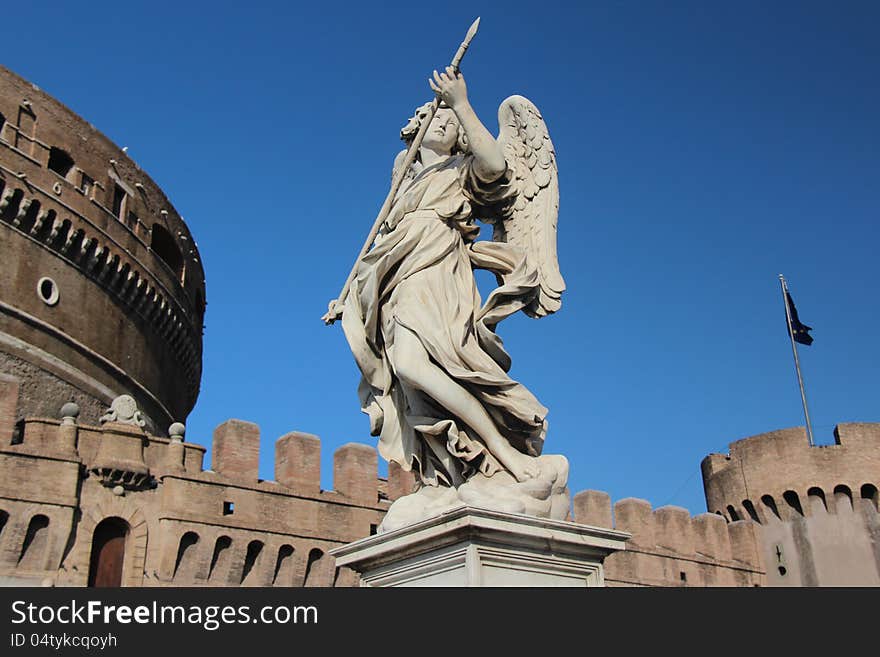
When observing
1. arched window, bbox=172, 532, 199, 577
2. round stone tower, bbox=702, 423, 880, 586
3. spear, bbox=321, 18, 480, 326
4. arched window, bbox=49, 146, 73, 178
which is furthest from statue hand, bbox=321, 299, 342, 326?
round stone tower, bbox=702, 423, 880, 586

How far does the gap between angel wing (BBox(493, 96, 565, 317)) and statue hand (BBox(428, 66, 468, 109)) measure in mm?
406

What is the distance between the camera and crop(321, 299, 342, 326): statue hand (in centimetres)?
426

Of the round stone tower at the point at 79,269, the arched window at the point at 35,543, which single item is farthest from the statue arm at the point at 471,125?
the round stone tower at the point at 79,269

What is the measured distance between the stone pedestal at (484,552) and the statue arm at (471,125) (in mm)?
1476

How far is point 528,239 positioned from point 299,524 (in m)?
14.5

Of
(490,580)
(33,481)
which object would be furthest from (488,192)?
(33,481)

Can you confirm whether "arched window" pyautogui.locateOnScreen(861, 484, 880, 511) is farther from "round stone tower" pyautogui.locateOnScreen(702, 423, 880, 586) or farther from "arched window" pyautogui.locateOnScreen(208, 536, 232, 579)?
"arched window" pyautogui.locateOnScreen(208, 536, 232, 579)

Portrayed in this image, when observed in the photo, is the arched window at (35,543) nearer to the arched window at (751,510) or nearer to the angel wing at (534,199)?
the angel wing at (534,199)

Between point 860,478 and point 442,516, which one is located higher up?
A: point 860,478

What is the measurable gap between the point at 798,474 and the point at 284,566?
13.9m
